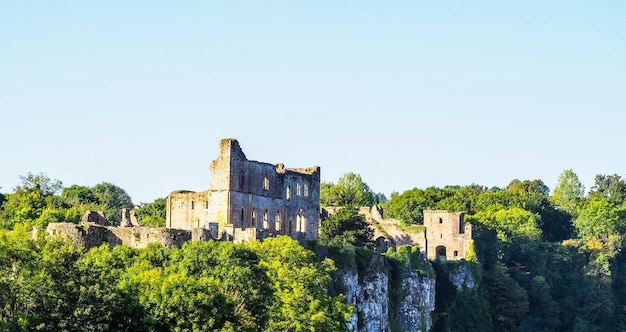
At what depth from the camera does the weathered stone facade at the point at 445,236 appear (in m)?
98.7

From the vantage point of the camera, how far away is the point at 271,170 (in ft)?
265

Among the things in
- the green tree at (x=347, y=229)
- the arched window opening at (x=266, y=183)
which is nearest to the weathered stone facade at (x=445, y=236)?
the green tree at (x=347, y=229)

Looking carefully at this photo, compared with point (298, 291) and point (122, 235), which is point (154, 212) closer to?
point (122, 235)

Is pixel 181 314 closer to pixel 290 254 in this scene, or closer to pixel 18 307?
pixel 18 307

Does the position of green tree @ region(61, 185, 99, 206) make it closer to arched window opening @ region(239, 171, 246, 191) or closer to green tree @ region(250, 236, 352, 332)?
arched window opening @ region(239, 171, 246, 191)

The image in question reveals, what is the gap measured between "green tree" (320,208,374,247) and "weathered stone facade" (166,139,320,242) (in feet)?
15.2

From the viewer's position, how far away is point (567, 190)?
149 meters

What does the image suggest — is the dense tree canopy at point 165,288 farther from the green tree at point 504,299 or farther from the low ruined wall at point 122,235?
the green tree at point 504,299

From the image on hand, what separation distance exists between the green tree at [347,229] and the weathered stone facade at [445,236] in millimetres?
8028

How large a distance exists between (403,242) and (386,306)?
792 inches

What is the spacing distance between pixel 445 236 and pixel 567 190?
5342 cm

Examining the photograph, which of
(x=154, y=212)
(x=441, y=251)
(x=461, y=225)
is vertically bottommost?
(x=441, y=251)

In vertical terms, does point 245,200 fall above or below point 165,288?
above

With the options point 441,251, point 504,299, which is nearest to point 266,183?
point 441,251
